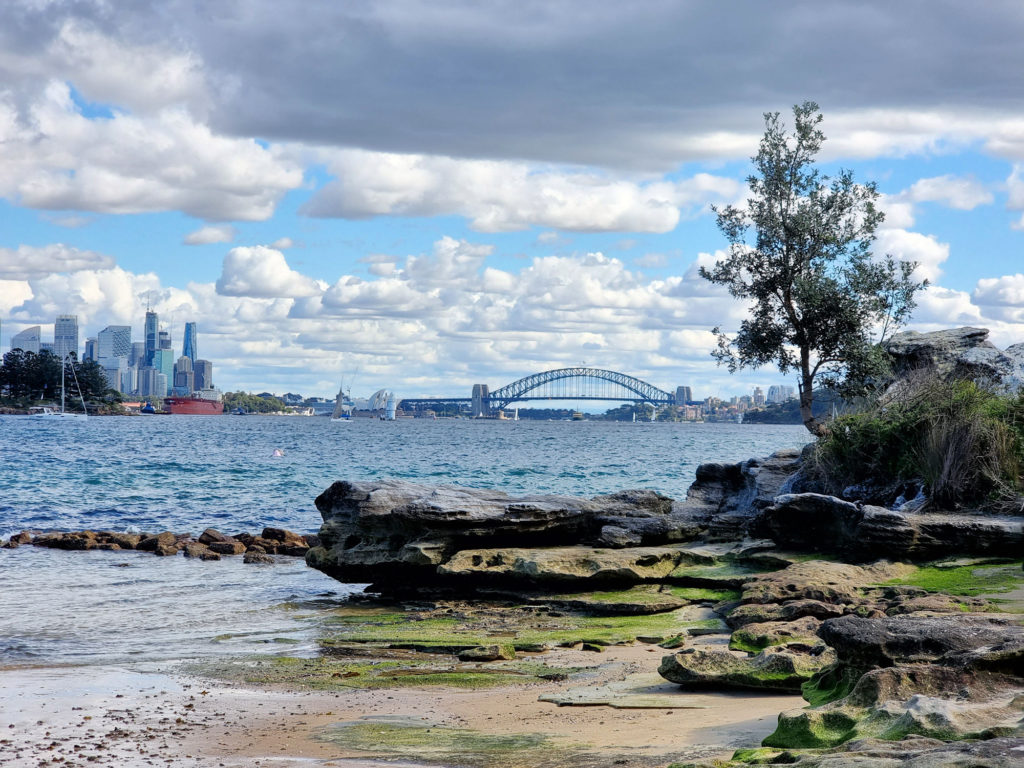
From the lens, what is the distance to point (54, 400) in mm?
176500

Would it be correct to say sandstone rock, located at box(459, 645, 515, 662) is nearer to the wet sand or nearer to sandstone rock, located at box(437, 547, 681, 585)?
the wet sand

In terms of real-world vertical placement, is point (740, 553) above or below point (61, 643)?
above

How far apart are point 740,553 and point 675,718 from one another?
9010 millimetres

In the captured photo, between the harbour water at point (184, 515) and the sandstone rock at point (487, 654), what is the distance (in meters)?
3.03

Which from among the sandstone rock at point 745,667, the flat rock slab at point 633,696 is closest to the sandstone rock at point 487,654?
the flat rock slab at point 633,696

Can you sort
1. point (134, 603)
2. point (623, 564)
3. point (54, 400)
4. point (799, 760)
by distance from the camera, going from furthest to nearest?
point (54, 400) < point (134, 603) < point (623, 564) < point (799, 760)

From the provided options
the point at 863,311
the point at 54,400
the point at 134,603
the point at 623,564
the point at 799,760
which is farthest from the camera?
the point at 54,400

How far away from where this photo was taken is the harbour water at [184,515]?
1644cm

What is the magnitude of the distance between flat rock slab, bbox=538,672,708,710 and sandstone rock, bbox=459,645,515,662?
7.48ft

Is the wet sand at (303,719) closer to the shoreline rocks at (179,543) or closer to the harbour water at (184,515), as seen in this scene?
the harbour water at (184,515)

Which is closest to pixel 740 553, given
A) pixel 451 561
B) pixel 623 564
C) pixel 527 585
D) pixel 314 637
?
pixel 623 564

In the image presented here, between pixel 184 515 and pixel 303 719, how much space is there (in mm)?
28951

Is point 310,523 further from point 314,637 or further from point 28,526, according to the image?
point 314,637

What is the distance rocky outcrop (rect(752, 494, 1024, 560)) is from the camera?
53.4ft
